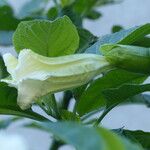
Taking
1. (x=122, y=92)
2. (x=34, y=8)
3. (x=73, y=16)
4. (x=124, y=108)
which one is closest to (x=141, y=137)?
(x=122, y=92)

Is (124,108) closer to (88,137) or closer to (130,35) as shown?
(130,35)

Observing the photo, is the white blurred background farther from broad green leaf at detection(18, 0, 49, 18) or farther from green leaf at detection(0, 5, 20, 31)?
green leaf at detection(0, 5, 20, 31)

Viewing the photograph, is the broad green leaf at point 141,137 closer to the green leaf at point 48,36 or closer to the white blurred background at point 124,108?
the green leaf at point 48,36

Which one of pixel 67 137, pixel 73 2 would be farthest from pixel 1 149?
pixel 73 2

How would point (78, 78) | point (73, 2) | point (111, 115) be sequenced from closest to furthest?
point (78, 78) < point (73, 2) < point (111, 115)

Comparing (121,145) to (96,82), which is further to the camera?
(96,82)

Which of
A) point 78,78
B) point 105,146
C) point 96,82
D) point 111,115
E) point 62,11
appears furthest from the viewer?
point 111,115

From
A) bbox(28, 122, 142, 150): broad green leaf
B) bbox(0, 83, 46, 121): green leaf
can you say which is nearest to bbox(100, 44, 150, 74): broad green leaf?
bbox(0, 83, 46, 121): green leaf

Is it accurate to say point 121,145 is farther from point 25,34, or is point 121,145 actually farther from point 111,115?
point 111,115
